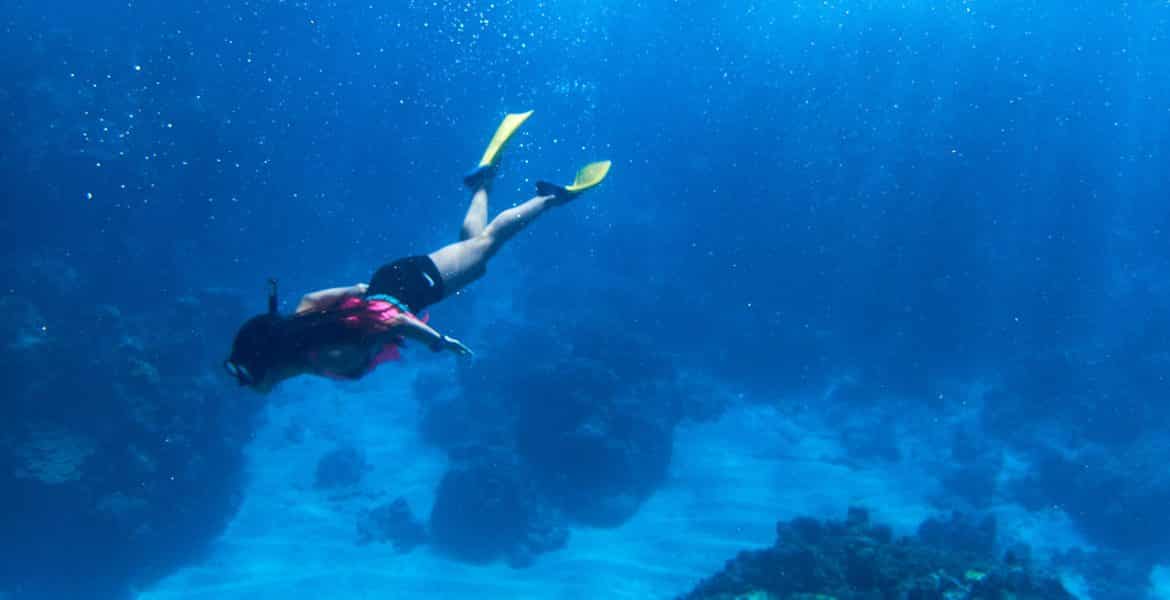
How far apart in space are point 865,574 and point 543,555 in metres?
7.58

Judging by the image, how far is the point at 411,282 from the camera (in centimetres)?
503

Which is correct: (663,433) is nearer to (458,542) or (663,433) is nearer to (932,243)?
(458,542)

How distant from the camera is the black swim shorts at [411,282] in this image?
500cm

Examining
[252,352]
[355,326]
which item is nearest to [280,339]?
[252,352]

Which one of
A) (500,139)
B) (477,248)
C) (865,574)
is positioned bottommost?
(865,574)

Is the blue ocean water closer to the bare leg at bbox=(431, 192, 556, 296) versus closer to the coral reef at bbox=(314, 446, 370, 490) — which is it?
the coral reef at bbox=(314, 446, 370, 490)

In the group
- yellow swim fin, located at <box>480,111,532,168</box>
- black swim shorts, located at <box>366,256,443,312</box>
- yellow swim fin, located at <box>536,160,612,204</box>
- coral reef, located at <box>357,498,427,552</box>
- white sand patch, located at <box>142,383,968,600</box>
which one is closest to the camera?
black swim shorts, located at <box>366,256,443,312</box>

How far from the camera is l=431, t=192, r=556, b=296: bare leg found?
5.37 m

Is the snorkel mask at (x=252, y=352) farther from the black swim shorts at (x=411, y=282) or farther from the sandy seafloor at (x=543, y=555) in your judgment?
the sandy seafloor at (x=543, y=555)

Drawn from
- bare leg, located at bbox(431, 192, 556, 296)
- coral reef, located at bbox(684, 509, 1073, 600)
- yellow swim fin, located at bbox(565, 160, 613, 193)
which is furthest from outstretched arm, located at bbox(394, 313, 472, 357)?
coral reef, located at bbox(684, 509, 1073, 600)

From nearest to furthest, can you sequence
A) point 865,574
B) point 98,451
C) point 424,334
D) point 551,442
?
point 424,334, point 865,574, point 98,451, point 551,442

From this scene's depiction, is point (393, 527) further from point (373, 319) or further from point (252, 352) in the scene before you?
point (252, 352)

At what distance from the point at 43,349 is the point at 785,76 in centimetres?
4768

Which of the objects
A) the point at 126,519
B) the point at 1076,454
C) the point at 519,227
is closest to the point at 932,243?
the point at 1076,454
